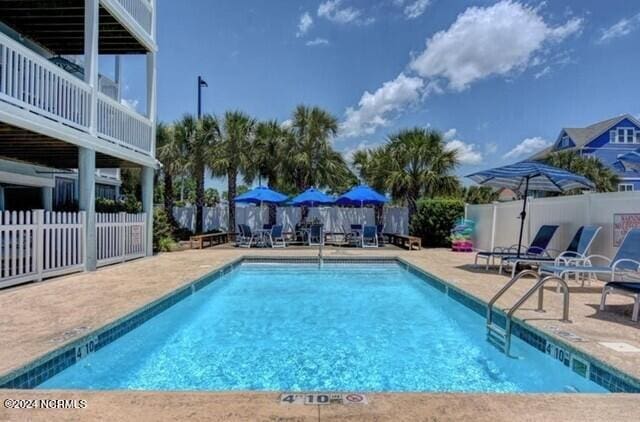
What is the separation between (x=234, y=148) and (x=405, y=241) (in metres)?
8.12

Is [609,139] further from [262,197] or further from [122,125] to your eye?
[122,125]

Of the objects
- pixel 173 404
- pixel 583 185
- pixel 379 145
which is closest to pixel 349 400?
pixel 173 404

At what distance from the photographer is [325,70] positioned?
2036 centimetres

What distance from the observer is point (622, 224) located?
7957mm

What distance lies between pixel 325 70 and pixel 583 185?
13602 millimetres

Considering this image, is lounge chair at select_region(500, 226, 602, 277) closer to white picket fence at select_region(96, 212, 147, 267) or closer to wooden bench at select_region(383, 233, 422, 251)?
wooden bench at select_region(383, 233, 422, 251)

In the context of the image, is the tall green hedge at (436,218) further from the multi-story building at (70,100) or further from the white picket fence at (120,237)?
the white picket fence at (120,237)

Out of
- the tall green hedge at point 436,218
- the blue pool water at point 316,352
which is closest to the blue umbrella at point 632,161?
the blue pool water at point 316,352

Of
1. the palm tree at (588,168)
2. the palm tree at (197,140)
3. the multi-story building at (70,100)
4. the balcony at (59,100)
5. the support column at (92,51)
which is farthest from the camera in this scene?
the palm tree at (588,168)

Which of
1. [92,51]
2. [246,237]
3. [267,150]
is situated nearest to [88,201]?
[92,51]

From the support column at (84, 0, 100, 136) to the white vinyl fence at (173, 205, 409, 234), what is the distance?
11457 millimetres

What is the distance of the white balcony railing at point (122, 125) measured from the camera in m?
9.60

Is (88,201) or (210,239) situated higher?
(88,201)

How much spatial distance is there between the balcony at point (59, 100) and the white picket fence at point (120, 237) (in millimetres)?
1582
